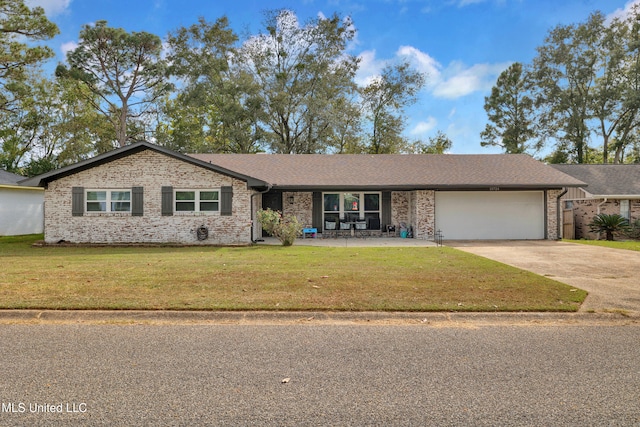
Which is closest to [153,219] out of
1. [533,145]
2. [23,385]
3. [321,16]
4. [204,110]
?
[23,385]

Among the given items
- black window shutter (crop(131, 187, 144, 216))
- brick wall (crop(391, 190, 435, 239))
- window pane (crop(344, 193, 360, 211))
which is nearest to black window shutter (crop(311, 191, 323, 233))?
window pane (crop(344, 193, 360, 211))

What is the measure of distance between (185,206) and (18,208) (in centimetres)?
1220

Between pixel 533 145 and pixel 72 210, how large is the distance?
36768 mm

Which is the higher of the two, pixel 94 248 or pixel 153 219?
pixel 153 219

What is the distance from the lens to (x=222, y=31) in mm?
32594

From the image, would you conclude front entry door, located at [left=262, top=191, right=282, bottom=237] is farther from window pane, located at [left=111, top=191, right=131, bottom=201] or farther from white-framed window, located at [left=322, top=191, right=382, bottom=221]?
window pane, located at [left=111, top=191, right=131, bottom=201]

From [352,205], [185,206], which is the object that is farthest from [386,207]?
[185,206]

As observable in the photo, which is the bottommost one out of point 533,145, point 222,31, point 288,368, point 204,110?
point 288,368

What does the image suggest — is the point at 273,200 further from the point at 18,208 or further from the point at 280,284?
the point at 18,208

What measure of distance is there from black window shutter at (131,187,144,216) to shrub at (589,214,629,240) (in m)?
20.3

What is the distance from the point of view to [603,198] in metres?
19.5

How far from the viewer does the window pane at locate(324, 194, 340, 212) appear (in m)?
18.8

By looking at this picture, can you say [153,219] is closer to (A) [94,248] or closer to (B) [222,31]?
(A) [94,248]

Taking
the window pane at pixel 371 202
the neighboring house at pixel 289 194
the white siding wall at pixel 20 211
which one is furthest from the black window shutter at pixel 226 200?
the white siding wall at pixel 20 211
